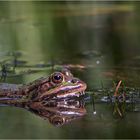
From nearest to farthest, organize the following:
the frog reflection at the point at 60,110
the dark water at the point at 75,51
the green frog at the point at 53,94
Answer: the dark water at the point at 75,51
the frog reflection at the point at 60,110
the green frog at the point at 53,94

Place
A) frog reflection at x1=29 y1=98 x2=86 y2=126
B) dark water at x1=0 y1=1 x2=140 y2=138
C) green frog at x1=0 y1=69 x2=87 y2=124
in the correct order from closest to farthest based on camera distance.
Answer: dark water at x1=0 y1=1 x2=140 y2=138
frog reflection at x1=29 y1=98 x2=86 y2=126
green frog at x1=0 y1=69 x2=87 y2=124

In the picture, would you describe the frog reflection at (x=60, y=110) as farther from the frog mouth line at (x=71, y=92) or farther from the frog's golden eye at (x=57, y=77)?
the frog's golden eye at (x=57, y=77)

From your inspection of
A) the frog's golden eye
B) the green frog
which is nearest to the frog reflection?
the green frog

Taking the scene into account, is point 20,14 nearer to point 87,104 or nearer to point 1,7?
point 1,7

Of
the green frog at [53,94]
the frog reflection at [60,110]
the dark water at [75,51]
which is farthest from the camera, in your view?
the green frog at [53,94]

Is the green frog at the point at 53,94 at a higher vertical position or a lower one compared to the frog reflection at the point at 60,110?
higher

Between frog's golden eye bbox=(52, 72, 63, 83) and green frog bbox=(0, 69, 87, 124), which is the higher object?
frog's golden eye bbox=(52, 72, 63, 83)

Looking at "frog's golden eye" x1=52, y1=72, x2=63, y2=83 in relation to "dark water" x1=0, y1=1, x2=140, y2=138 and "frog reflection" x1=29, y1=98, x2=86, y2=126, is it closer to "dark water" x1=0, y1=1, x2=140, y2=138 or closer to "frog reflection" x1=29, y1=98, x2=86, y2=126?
"frog reflection" x1=29, y1=98, x2=86, y2=126

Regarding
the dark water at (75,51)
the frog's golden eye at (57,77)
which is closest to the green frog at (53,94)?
the frog's golden eye at (57,77)
